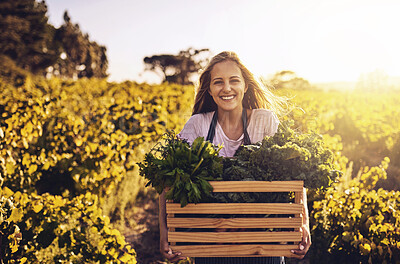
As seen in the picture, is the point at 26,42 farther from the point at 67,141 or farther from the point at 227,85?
the point at 227,85

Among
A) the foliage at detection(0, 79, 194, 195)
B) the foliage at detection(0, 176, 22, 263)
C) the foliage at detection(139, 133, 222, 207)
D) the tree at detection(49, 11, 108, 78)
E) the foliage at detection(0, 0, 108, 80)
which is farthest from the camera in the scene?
the tree at detection(49, 11, 108, 78)

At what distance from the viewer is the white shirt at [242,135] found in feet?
6.78

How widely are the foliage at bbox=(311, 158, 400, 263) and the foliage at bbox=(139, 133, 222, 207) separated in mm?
1634

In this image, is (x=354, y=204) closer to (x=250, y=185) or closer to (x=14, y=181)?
(x=250, y=185)

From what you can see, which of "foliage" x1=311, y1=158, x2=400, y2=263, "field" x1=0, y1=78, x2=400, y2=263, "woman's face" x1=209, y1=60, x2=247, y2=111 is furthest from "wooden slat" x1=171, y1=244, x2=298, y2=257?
"foliage" x1=311, y1=158, x2=400, y2=263

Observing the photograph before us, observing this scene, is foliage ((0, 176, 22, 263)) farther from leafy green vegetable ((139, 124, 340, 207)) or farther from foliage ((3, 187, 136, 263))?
leafy green vegetable ((139, 124, 340, 207))

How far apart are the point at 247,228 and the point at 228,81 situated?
3.07 feet

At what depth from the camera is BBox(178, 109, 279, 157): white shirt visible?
6.78 feet

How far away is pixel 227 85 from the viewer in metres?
2.07

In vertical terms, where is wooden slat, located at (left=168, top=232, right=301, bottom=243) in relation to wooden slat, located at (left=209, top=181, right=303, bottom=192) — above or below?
below

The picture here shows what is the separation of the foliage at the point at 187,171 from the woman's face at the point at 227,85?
65 cm

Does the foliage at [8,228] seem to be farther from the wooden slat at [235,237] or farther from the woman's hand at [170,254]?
the wooden slat at [235,237]

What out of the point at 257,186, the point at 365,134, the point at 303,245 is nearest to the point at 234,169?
the point at 257,186

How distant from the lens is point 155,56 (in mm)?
48562
